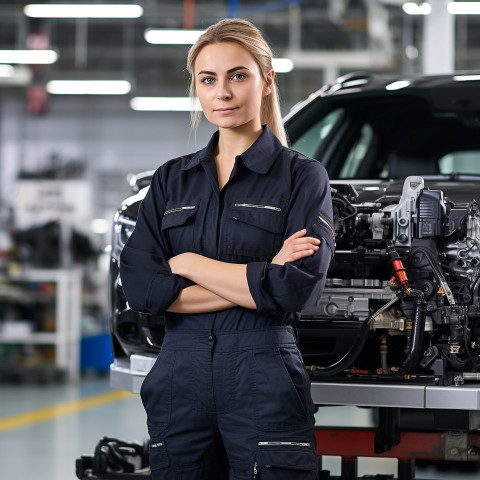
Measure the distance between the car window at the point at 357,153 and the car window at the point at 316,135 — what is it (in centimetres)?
19

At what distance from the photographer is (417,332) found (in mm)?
3160

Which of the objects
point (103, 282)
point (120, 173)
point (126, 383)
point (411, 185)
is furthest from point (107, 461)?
point (120, 173)

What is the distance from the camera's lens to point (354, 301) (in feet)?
10.7

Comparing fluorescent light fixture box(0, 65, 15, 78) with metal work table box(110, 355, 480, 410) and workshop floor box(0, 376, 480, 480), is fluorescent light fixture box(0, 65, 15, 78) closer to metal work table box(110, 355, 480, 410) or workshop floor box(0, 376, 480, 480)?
workshop floor box(0, 376, 480, 480)

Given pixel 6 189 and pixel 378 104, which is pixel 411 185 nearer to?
pixel 378 104

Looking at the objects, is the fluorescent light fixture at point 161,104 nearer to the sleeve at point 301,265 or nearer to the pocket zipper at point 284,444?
the sleeve at point 301,265

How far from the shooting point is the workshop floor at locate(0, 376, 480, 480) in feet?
17.5

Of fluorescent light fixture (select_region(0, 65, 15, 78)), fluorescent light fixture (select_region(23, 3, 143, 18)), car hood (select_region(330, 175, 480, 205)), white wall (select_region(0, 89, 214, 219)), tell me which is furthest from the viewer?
white wall (select_region(0, 89, 214, 219))

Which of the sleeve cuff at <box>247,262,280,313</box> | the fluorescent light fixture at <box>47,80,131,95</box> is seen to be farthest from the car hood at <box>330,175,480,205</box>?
the fluorescent light fixture at <box>47,80,131,95</box>

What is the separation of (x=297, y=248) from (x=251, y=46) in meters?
0.55

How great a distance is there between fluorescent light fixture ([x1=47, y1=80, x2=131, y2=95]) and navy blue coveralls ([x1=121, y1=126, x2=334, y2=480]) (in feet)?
55.5

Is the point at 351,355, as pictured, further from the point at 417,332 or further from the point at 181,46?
the point at 181,46

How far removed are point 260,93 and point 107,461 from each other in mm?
1738

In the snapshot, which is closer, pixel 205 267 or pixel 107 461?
pixel 205 267
